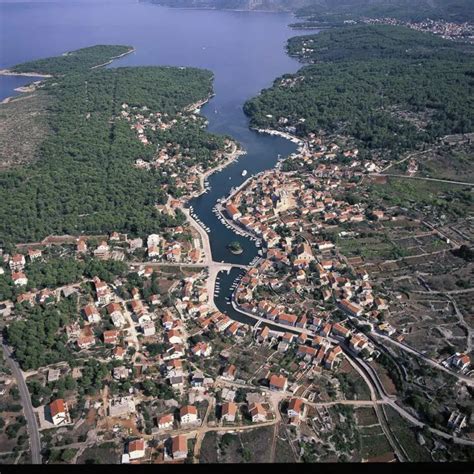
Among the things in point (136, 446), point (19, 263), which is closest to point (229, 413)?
point (136, 446)

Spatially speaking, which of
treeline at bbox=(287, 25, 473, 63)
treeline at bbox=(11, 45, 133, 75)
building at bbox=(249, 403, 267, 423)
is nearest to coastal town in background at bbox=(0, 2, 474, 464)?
building at bbox=(249, 403, 267, 423)

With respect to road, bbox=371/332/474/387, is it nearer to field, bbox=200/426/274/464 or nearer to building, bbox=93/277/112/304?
field, bbox=200/426/274/464

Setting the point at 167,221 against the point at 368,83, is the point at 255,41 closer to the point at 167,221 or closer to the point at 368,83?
the point at 368,83

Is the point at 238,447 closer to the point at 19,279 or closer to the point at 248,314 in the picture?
the point at 248,314

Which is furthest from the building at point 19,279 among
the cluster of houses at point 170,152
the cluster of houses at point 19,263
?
the cluster of houses at point 170,152

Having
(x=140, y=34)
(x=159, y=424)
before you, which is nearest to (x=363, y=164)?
(x=159, y=424)

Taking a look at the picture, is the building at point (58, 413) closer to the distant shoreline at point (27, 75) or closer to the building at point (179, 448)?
the building at point (179, 448)
